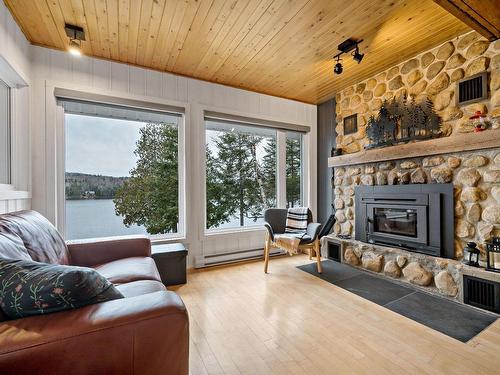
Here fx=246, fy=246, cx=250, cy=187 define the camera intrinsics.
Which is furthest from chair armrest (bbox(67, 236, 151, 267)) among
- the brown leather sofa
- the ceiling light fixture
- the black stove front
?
the black stove front

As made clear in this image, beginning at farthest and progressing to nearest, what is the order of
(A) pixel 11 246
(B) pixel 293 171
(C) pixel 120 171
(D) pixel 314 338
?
(B) pixel 293 171 → (C) pixel 120 171 → (D) pixel 314 338 → (A) pixel 11 246

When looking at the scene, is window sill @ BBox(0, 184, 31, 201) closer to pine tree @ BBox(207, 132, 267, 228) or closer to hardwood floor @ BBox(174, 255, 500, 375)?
hardwood floor @ BBox(174, 255, 500, 375)

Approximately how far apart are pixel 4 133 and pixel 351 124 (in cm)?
402

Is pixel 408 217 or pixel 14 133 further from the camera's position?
pixel 408 217

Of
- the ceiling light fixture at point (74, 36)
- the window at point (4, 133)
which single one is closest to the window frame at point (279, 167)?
the ceiling light fixture at point (74, 36)

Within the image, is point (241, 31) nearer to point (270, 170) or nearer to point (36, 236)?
point (270, 170)

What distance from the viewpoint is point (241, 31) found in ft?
7.76

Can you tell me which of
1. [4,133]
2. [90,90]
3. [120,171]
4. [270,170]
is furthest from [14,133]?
[270,170]

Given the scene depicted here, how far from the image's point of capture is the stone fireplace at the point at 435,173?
2291 mm

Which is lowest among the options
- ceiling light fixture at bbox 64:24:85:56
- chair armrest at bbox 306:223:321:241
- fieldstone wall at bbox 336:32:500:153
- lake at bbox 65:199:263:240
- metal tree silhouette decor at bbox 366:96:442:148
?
chair armrest at bbox 306:223:321:241

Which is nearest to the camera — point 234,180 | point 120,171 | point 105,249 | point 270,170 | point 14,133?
point 105,249

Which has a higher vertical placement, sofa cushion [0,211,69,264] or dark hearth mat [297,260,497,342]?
sofa cushion [0,211,69,264]

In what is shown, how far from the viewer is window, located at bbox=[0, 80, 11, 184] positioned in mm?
2205

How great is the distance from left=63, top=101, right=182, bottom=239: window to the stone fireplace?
8.37ft
